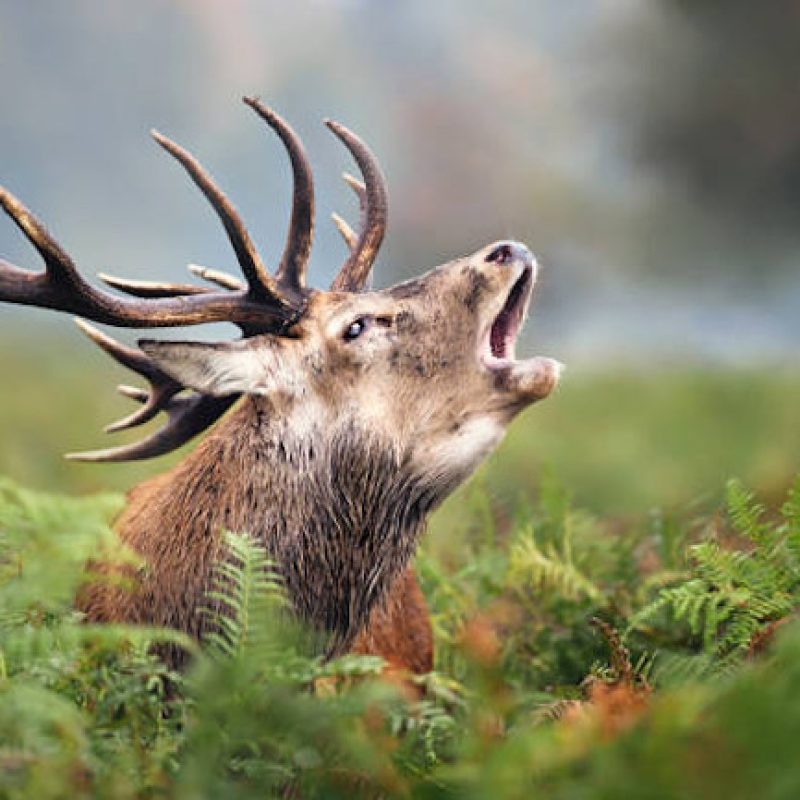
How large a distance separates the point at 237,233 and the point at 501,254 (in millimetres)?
802

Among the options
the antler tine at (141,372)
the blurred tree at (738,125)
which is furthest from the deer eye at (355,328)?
the blurred tree at (738,125)

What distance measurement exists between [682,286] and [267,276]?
17858 millimetres

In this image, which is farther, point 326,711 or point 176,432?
point 176,432

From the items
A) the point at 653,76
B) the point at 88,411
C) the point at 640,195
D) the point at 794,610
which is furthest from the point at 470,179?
the point at 794,610

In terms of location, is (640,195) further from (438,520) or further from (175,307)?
(175,307)

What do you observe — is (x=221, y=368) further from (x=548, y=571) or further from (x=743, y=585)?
(x=743, y=585)

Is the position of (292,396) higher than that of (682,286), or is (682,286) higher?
(682,286)

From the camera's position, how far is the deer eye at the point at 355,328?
144 inches

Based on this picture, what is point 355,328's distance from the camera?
366 cm

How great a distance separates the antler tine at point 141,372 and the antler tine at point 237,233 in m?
0.41

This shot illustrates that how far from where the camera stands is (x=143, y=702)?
2207mm

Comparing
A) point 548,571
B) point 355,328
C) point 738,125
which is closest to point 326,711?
point 355,328

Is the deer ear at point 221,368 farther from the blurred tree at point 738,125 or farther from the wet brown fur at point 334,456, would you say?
the blurred tree at point 738,125

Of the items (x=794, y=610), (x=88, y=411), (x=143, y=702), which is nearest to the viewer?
(x=143, y=702)
